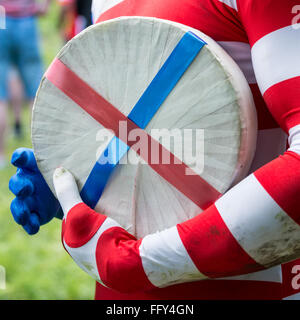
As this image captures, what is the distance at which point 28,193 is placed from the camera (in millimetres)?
1263

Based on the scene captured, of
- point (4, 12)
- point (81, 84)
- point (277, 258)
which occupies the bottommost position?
point (277, 258)

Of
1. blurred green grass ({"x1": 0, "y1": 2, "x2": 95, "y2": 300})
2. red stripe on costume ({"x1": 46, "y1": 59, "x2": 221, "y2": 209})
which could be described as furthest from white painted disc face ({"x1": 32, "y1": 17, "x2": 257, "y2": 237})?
blurred green grass ({"x1": 0, "y1": 2, "x2": 95, "y2": 300})

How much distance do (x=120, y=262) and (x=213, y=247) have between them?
18cm

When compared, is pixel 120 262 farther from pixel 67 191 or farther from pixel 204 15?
pixel 204 15

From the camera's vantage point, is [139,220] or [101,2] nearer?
[139,220]

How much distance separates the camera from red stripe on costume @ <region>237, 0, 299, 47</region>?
3.09ft

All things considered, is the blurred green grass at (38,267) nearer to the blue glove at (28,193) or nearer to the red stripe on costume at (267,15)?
the blue glove at (28,193)

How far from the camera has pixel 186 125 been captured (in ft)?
3.39

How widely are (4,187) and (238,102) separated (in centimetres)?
323

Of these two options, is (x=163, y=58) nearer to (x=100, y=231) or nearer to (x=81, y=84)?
(x=81, y=84)

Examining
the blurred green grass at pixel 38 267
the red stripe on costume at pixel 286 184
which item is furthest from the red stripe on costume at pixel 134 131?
the blurred green grass at pixel 38 267

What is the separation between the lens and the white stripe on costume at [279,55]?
932mm

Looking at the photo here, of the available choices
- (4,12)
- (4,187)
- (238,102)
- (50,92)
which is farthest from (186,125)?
(4,12)

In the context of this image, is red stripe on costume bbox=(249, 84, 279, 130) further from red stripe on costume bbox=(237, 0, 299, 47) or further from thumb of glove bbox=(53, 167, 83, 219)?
thumb of glove bbox=(53, 167, 83, 219)
